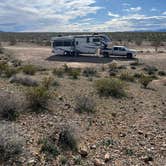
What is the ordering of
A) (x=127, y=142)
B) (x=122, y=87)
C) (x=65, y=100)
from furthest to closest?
(x=122, y=87) → (x=65, y=100) → (x=127, y=142)

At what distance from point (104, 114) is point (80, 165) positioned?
414 centimetres

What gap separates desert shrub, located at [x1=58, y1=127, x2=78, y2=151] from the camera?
27.9 feet

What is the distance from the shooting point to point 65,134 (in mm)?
8734

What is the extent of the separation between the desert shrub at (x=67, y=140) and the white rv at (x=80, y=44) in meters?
28.6

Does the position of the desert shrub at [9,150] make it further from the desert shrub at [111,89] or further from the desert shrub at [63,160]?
the desert shrub at [111,89]

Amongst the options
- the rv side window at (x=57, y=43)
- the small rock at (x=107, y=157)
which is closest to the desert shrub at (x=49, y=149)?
the small rock at (x=107, y=157)

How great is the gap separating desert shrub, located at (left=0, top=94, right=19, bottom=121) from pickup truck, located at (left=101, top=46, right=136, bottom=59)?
2644cm

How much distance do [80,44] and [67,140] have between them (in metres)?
29.3

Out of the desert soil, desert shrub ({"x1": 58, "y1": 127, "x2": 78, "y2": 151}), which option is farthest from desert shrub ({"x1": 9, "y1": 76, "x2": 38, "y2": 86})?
desert shrub ({"x1": 58, "y1": 127, "x2": 78, "y2": 151})

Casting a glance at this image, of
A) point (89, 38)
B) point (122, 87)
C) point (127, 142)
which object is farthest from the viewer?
point (89, 38)

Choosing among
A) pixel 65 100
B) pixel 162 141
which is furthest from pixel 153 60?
pixel 162 141

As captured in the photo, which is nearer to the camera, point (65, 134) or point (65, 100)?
point (65, 134)

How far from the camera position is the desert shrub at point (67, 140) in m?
8.50

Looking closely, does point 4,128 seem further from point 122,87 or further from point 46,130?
point 122,87
